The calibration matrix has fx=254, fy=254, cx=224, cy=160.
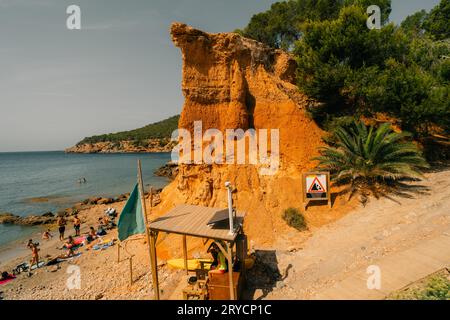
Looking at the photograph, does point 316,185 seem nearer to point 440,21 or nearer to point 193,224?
point 193,224

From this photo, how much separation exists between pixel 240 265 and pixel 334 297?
8.30 ft

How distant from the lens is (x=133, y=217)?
7211 mm

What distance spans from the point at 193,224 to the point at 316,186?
6.57 m

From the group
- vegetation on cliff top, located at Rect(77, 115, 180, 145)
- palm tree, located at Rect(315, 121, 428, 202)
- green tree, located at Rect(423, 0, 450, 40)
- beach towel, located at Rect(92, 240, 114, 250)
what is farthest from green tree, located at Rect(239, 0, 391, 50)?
vegetation on cliff top, located at Rect(77, 115, 180, 145)

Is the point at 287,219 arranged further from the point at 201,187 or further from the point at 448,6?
the point at 448,6

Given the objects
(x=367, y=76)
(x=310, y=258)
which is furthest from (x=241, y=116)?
(x=310, y=258)

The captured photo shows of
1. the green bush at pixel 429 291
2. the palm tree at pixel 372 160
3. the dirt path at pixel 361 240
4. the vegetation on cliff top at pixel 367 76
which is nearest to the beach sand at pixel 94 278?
the dirt path at pixel 361 240

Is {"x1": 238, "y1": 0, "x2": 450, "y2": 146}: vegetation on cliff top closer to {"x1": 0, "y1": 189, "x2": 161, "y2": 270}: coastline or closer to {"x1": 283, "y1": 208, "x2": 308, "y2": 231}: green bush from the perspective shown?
{"x1": 283, "y1": 208, "x2": 308, "y2": 231}: green bush

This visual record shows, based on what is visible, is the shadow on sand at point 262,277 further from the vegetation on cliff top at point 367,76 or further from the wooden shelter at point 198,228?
the vegetation on cliff top at point 367,76

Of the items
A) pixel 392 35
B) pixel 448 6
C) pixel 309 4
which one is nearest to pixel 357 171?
pixel 392 35

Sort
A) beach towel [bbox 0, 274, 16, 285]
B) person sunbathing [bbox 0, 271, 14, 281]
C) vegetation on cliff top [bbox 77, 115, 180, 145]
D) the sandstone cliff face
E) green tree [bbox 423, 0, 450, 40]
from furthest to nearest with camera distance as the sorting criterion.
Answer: vegetation on cliff top [bbox 77, 115, 180, 145]
green tree [bbox 423, 0, 450, 40]
person sunbathing [bbox 0, 271, 14, 281]
beach towel [bbox 0, 274, 16, 285]
the sandstone cliff face

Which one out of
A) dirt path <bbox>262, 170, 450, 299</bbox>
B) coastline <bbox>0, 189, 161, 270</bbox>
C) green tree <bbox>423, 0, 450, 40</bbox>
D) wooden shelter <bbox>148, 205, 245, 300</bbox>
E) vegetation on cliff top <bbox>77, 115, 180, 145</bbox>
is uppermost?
green tree <bbox>423, 0, 450, 40</bbox>

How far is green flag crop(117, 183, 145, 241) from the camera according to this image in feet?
23.2

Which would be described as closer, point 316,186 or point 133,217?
point 133,217
